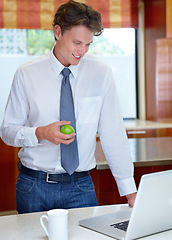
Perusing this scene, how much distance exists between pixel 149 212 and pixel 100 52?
12.9 ft

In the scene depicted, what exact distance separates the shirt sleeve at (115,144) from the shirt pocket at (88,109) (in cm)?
4

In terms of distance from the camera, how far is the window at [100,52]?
4699 mm

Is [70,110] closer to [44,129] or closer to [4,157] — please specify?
[44,129]

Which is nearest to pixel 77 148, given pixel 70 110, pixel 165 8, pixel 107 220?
pixel 70 110

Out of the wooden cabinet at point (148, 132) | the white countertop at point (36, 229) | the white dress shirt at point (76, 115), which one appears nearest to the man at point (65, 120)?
the white dress shirt at point (76, 115)

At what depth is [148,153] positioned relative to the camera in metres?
2.92

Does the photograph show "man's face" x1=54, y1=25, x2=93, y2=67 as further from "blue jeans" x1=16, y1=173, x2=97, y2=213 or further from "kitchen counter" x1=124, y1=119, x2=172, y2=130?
"kitchen counter" x1=124, y1=119, x2=172, y2=130

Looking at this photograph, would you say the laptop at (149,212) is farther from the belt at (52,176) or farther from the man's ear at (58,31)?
the man's ear at (58,31)

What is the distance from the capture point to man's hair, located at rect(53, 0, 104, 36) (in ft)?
6.26

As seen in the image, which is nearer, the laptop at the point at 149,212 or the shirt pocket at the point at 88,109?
the laptop at the point at 149,212

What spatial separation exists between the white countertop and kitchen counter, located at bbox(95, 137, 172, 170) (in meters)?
0.88

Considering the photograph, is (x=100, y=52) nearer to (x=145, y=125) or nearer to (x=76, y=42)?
(x=145, y=125)

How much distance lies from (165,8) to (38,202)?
10.9ft

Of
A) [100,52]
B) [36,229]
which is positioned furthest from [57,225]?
[100,52]
